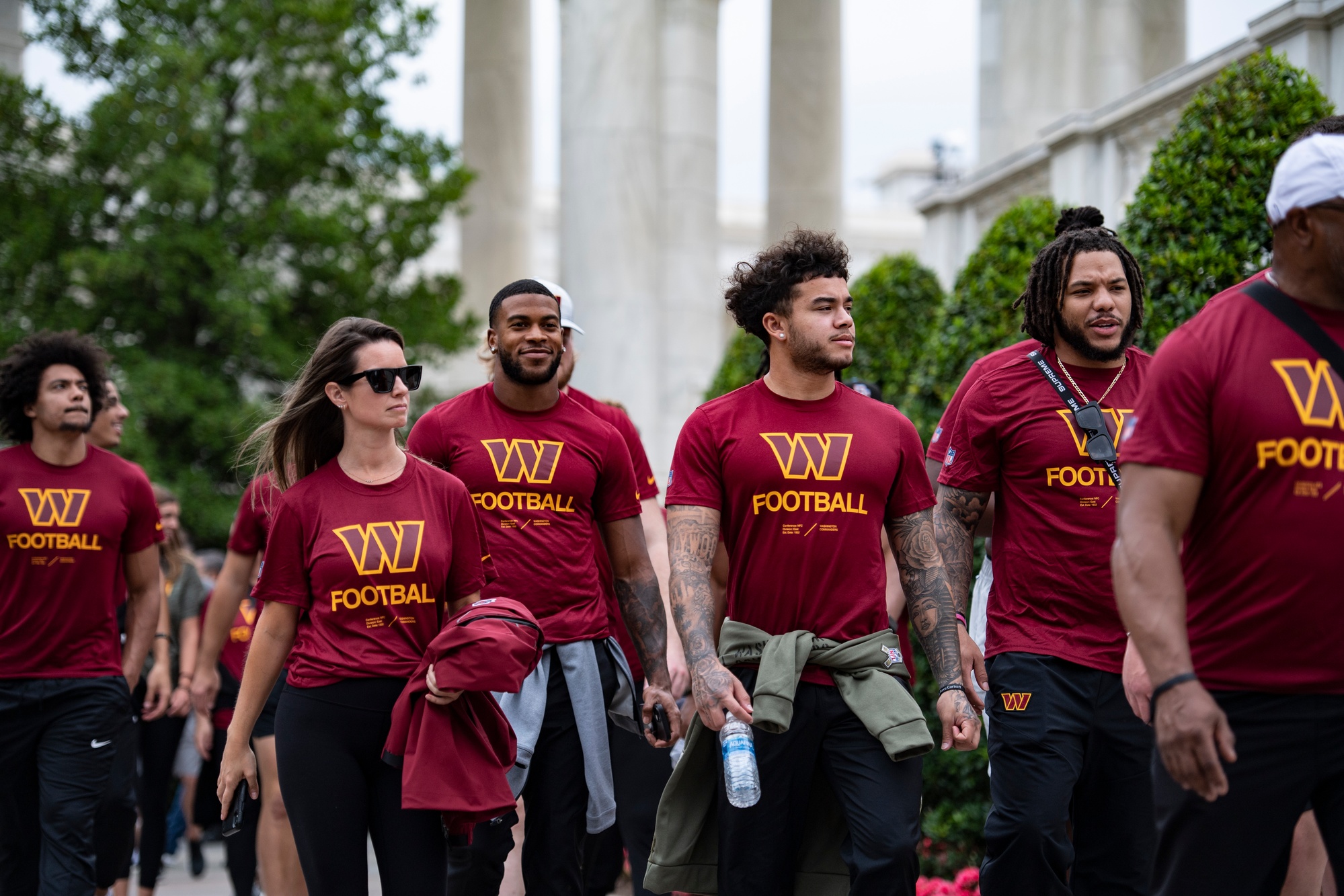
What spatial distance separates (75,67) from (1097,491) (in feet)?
46.5

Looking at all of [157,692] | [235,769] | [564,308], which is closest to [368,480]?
[235,769]

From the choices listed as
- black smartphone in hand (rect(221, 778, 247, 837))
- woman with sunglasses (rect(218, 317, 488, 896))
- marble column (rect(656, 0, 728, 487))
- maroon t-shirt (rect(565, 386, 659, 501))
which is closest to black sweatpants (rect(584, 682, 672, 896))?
maroon t-shirt (rect(565, 386, 659, 501))

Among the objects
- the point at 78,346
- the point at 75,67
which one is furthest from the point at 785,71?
the point at 78,346

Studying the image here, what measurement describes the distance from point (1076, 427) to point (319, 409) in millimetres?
2651

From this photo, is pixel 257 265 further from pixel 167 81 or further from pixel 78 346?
pixel 78 346

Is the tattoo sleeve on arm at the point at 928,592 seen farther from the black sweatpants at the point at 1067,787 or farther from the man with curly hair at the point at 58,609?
the man with curly hair at the point at 58,609

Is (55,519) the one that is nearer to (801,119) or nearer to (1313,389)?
(1313,389)

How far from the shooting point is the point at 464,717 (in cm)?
458

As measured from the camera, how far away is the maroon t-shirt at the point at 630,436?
6316 mm

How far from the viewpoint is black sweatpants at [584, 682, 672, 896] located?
6.33 metres

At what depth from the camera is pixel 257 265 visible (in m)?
16.2

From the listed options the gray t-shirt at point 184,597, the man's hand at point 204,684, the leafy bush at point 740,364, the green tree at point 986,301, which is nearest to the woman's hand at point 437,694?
the man's hand at point 204,684

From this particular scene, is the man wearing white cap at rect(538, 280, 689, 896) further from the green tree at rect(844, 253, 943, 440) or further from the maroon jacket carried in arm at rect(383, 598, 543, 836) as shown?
the green tree at rect(844, 253, 943, 440)

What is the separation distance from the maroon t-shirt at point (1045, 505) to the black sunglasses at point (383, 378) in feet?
6.55
